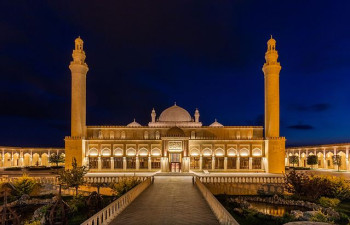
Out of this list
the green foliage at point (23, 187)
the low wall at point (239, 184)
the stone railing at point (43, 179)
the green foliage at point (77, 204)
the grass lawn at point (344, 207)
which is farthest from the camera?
the stone railing at point (43, 179)

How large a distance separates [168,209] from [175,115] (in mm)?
34145

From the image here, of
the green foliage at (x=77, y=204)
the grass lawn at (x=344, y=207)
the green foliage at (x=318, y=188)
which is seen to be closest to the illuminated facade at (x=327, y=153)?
the green foliage at (x=318, y=188)

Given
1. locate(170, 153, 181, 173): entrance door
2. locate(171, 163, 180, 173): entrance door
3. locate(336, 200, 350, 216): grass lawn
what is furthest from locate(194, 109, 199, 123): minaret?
locate(336, 200, 350, 216): grass lawn

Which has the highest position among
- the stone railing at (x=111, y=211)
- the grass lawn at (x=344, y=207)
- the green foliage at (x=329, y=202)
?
the stone railing at (x=111, y=211)

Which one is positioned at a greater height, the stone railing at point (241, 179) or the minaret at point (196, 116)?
the minaret at point (196, 116)

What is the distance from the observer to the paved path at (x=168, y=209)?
1459 centimetres

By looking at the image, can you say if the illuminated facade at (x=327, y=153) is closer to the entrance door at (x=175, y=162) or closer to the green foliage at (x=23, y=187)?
the entrance door at (x=175, y=162)

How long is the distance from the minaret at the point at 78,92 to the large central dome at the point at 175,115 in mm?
12833

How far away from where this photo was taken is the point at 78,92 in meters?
44.5

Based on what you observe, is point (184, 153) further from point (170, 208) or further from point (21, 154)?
point (21, 154)

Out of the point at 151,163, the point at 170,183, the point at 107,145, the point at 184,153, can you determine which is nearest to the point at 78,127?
the point at 107,145

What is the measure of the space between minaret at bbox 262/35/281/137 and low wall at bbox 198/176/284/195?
1298cm

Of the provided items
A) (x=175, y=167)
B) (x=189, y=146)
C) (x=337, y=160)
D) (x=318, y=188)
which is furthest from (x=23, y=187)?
(x=337, y=160)

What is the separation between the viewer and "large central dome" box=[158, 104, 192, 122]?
50.8m
